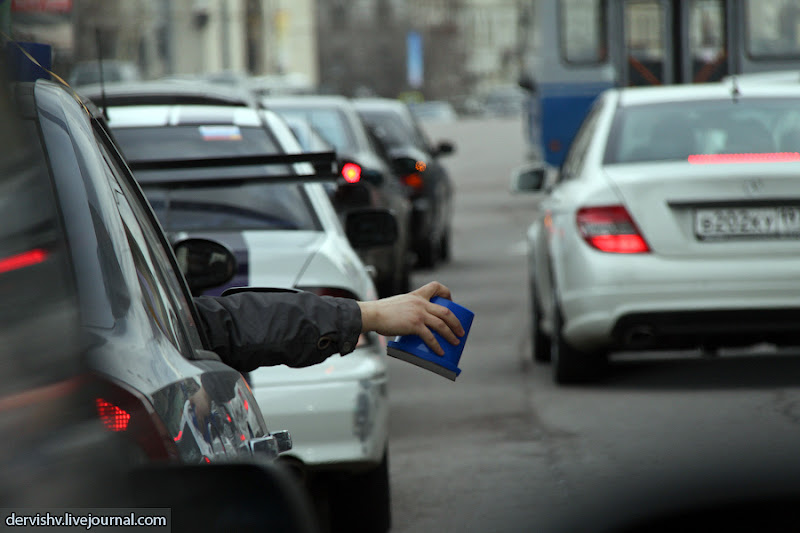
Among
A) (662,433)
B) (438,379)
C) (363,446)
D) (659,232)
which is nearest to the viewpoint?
(363,446)

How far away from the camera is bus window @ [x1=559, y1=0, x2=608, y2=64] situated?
760 inches

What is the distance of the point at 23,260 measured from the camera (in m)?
1.35

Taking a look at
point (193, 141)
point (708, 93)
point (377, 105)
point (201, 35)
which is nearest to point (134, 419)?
point (193, 141)

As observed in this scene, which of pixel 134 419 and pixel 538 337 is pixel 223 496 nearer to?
pixel 134 419

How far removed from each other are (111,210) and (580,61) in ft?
58.1

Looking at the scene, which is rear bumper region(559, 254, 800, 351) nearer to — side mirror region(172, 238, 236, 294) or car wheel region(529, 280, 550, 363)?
car wheel region(529, 280, 550, 363)

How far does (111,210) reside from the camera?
6.94 feet

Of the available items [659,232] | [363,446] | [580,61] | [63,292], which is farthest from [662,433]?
[580,61]

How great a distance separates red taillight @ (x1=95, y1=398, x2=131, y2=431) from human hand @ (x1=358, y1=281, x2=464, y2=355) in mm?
1152

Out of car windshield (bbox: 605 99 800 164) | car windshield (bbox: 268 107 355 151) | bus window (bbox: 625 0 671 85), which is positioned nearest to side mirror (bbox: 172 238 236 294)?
car windshield (bbox: 605 99 800 164)

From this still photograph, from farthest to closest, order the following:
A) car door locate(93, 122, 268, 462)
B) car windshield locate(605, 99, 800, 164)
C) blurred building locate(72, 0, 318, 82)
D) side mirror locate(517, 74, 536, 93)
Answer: blurred building locate(72, 0, 318, 82), side mirror locate(517, 74, 536, 93), car windshield locate(605, 99, 800, 164), car door locate(93, 122, 268, 462)

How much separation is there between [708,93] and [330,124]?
15.9 ft

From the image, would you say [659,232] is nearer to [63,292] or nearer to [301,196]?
[301,196]

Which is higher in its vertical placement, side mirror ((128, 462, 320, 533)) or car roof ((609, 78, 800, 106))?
side mirror ((128, 462, 320, 533))
